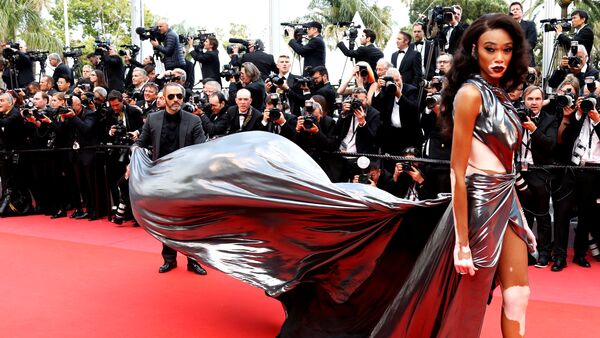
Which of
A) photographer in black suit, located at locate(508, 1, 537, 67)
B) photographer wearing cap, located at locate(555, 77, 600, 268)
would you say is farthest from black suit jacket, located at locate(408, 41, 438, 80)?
photographer wearing cap, located at locate(555, 77, 600, 268)

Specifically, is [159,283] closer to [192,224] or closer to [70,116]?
[192,224]

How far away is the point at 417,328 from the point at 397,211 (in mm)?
642

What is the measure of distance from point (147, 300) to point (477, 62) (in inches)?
120

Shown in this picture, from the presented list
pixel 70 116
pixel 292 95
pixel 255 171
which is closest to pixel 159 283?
pixel 255 171

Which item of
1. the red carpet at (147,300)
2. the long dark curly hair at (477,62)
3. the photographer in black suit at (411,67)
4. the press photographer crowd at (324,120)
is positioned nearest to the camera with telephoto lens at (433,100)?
the press photographer crowd at (324,120)

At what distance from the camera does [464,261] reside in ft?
8.75

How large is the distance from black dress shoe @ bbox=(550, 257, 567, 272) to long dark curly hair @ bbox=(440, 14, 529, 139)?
323 cm

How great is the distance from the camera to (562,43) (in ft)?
24.1

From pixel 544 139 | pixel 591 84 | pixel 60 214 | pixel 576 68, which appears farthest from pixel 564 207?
pixel 60 214

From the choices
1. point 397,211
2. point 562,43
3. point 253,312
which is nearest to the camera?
point 397,211

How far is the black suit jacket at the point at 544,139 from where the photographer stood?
561cm

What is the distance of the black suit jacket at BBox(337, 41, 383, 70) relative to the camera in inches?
315

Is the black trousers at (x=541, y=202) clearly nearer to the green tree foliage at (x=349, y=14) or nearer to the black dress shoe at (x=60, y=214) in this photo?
the black dress shoe at (x=60, y=214)

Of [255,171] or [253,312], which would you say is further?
[253,312]
